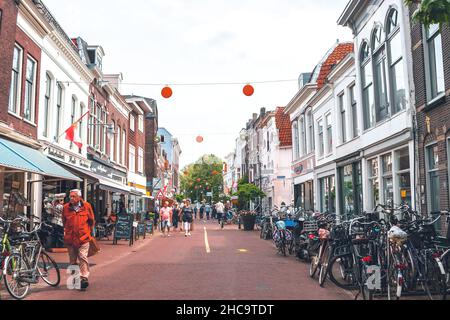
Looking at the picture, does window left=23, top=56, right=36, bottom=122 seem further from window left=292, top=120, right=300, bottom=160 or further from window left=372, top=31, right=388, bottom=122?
window left=292, top=120, right=300, bottom=160

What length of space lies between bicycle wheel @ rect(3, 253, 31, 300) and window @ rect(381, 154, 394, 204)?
37.1 feet

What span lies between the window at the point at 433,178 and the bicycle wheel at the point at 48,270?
929 centimetres

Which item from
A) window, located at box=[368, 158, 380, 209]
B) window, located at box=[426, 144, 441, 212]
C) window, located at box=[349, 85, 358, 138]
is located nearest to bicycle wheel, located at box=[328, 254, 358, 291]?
window, located at box=[426, 144, 441, 212]

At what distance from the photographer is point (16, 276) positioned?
7723 millimetres

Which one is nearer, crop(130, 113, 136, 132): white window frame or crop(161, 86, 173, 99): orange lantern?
crop(161, 86, 173, 99): orange lantern

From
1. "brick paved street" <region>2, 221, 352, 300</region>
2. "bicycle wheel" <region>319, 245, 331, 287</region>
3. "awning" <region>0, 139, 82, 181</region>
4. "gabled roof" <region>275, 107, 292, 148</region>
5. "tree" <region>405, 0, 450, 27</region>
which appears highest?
"gabled roof" <region>275, 107, 292, 148</region>

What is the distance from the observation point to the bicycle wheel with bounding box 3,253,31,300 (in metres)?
7.53

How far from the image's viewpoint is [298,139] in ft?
98.8

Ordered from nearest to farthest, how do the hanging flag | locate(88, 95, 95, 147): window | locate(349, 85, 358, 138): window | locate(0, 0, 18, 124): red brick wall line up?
locate(0, 0, 18, 124): red brick wall < the hanging flag < locate(349, 85, 358, 138): window < locate(88, 95, 95, 147): window

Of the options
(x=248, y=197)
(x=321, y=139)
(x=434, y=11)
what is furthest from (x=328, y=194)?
(x=434, y=11)

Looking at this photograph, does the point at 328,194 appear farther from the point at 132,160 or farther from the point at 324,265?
the point at 132,160

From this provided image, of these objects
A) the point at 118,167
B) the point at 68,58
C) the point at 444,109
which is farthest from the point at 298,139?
the point at 444,109

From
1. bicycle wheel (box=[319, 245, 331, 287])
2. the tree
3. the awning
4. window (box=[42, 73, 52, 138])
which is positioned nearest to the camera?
the tree

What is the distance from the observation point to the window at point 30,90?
613 inches
